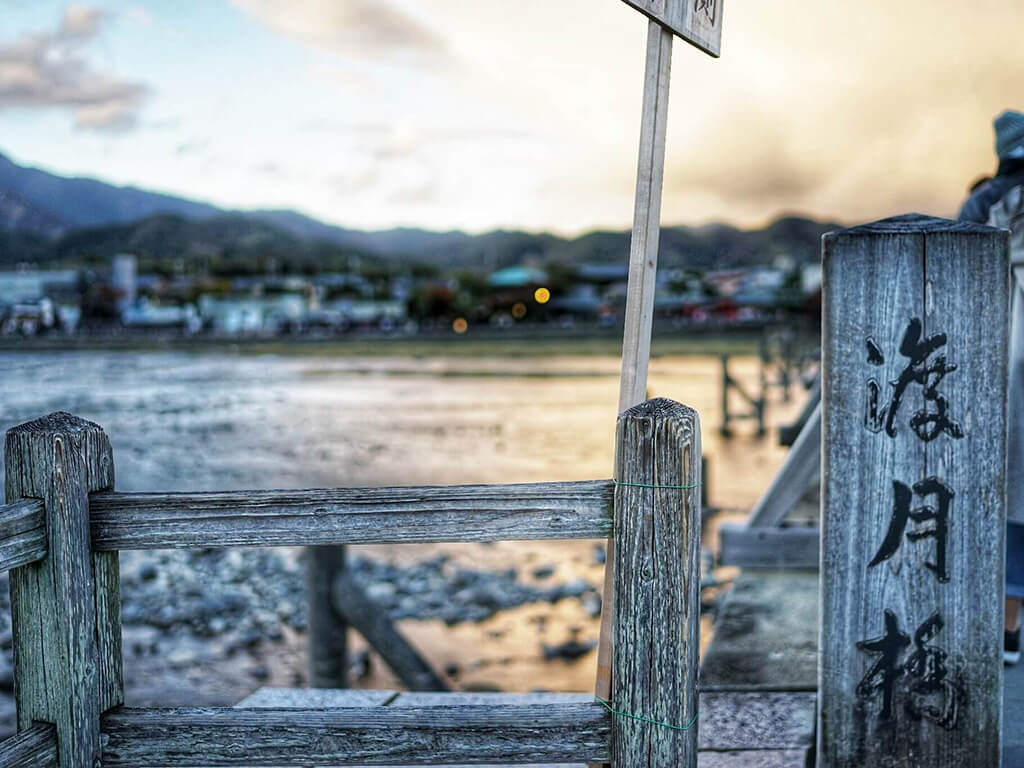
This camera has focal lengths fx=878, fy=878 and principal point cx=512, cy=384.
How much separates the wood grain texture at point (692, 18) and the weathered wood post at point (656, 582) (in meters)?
1.03

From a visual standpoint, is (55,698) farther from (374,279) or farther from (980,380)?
(374,279)

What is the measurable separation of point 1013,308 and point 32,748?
299 centimetres

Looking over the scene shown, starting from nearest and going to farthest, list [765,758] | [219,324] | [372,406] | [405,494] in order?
1. [405,494]
2. [765,758]
3. [372,406]
4. [219,324]

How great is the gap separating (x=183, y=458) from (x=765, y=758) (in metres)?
20.4

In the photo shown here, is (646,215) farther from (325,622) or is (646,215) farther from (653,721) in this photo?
(325,622)

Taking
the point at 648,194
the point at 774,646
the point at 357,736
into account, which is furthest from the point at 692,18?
the point at 774,646

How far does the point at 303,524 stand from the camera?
1.87 metres

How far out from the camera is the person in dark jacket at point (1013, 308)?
2.69 m

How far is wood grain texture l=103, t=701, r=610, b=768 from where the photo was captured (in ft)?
6.19

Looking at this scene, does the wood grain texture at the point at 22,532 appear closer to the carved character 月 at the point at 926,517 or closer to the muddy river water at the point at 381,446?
the carved character 月 at the point at 926,517

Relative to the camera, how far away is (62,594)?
6.10 ft

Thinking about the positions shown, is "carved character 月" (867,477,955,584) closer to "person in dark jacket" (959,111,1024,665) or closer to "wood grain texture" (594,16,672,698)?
"wood grain texture" (594,16,672,698)

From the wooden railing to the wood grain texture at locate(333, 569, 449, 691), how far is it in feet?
9.70

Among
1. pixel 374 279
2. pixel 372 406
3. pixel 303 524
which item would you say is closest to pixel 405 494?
pixel 303 524
